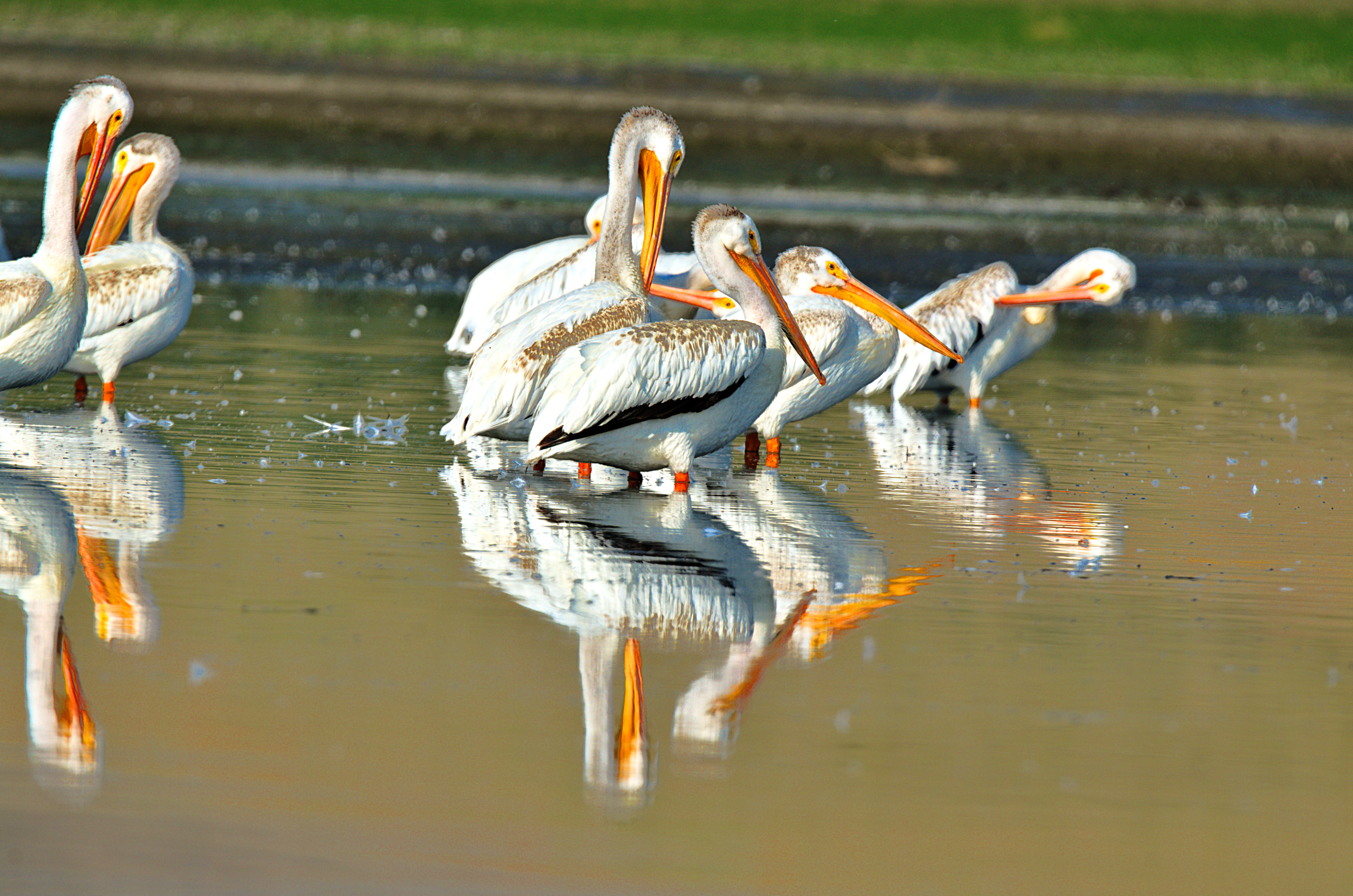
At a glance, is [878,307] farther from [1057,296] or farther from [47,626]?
[47,626]

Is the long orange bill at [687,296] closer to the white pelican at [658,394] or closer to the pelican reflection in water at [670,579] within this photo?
the white pelican at [658,394]

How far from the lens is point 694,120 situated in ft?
74.6

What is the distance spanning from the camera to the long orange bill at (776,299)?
24.2 ft

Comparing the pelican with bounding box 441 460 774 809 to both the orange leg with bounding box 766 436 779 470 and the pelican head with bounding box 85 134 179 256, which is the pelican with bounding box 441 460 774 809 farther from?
the pelican head with bounding box 85 134 179 256

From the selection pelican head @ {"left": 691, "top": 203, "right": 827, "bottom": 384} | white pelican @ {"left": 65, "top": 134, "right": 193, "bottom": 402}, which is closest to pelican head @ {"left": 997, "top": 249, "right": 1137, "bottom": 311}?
pelican head @ {"left": 691, "top": 203, "right": 827, "bottom": 384}

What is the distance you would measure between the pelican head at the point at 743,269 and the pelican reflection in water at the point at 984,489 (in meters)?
0.62

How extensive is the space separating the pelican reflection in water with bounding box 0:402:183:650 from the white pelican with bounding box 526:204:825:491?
1.29 meters

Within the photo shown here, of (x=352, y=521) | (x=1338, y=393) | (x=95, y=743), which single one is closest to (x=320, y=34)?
(x=1338, y=393)

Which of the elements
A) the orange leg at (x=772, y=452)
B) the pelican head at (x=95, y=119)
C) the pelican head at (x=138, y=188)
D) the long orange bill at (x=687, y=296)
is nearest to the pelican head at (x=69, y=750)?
the orange leg at (x=772, y=452)

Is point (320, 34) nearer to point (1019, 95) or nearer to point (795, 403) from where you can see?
point (1019, 95)

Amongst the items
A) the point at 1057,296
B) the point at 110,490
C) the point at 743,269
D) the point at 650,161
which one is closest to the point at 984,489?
the point at 743,269

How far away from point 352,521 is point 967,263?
36.0 ft

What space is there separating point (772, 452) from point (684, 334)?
144cm

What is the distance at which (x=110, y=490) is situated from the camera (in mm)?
6195
